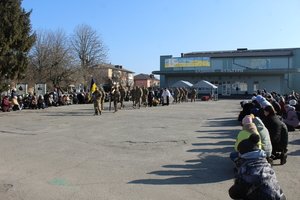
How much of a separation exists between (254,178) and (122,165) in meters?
4.82

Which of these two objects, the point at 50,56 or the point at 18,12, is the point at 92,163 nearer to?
the point at 18,12

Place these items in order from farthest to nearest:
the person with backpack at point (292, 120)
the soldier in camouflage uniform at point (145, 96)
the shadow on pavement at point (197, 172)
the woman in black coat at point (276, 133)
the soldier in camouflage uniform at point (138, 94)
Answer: the soldier in camouflage uniform at point (145, 96) → the soldier in camouflage uniform at point (138, 94) → the person with backpack at point (292, 120) → the woman in black coat at point (276, 133) → the shadow on pavement at point (197, 172)

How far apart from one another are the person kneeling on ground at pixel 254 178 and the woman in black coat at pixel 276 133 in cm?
387

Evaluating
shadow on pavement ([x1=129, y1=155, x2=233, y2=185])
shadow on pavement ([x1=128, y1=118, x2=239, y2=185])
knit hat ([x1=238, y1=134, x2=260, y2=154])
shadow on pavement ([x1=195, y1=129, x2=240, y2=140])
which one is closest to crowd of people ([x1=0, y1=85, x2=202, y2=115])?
shadow on pavement ([x1=195, y1=129, x2=240, y2=140])

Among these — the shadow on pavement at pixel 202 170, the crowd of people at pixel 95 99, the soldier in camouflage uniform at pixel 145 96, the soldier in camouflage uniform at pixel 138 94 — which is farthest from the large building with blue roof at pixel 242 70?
the shadow on pavement at pixel 202 170

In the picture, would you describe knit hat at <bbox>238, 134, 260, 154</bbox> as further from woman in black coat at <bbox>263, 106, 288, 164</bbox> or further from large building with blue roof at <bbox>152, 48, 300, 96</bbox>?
large building with blue roof at <bbox>152, 48, 300, 96</bbox>

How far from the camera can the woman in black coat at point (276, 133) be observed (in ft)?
31.5

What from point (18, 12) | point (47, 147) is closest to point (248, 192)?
point (47, 147)

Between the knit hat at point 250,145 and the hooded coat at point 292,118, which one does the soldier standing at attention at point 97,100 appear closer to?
the hooded coat at point 292,118

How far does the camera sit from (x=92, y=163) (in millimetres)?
9953

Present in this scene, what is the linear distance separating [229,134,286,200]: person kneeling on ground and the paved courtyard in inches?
59.4

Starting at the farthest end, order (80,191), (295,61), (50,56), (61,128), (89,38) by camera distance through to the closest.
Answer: (89,38) < (295,61) < (50,56) < (61,128) < (80,191)

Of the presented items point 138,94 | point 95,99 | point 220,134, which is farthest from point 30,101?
point 220,134

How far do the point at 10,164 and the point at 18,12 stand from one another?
20.2m
